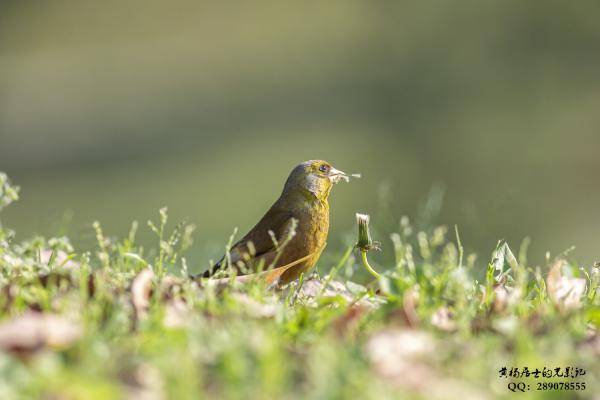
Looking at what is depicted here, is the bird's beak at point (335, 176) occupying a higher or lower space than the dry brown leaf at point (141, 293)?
higher

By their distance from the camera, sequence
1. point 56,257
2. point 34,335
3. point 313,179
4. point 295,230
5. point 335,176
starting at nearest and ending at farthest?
1. point 34,335
2. point 56,257
3. point 295,230
4. point 313,179
5. point 335,176

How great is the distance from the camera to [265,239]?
3637mm

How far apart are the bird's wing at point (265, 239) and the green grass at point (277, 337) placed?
28.3 inches

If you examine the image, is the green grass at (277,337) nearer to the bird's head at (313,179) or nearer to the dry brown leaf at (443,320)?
the dry brown leaf at (443,320)

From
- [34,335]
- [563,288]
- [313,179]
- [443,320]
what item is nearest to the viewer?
[34,335]

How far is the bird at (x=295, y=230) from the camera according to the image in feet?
11.6

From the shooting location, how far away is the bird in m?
3.52

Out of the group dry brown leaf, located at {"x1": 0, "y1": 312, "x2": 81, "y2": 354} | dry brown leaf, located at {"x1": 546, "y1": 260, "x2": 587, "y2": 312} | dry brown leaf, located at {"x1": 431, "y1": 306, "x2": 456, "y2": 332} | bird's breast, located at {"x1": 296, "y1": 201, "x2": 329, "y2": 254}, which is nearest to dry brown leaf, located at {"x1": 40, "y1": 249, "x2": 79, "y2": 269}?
bird's breast, located at {"x1": 296, "y1": 201, "x2": 329, "y2": 254}

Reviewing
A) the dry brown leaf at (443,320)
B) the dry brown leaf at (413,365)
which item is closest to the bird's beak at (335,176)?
the dry brown leaf at (443,320)

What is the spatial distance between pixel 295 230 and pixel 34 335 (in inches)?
66.4

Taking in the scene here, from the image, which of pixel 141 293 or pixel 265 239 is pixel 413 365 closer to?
pixel 141 293

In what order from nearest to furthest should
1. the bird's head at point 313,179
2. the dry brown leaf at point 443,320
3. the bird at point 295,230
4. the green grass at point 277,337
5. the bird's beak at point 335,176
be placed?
the green grass at point 277,337, the dry brown leaf at point 443,320, the bird at point 295,230, the bird's head at point 313,179, the bird's beak at point 335,176

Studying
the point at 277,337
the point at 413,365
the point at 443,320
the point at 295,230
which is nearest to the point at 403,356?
the point at 413,365

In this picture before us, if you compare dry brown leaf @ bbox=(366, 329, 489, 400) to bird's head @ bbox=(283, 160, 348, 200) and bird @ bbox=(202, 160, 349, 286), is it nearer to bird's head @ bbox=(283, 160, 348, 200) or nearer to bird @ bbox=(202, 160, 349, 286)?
bird @ bbox=(202, 160, 349, 286)
